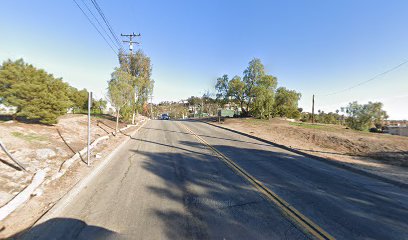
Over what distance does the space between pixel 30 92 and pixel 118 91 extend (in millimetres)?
5429

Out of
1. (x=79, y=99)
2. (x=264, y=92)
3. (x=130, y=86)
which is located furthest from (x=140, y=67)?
(x=264, y=92)

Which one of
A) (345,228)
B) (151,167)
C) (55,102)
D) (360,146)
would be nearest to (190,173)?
(151,167)

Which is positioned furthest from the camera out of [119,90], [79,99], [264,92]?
[264,92]

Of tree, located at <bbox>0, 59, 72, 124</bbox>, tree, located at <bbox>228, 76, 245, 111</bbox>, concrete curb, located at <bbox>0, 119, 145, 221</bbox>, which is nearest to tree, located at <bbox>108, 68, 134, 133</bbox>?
tree, located at <bbox>0, 59, 72, 124</bbox>

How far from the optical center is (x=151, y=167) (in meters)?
6.92

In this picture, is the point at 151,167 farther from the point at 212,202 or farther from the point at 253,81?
the point at 253,81

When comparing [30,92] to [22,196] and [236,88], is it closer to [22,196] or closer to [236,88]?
[22,196]

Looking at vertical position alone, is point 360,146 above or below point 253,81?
below

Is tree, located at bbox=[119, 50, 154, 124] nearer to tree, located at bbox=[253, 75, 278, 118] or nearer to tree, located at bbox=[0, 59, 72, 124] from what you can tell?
tree, located at bbox=[0, 59, 72, 124]

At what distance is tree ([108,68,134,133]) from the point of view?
50.1ft

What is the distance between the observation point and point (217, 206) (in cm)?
417

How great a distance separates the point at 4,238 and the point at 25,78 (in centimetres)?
1174

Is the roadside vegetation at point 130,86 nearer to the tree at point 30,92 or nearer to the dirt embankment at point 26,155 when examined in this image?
the tree at point 30,92

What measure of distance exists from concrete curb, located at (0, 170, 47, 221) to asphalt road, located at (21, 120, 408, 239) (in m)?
0.77
